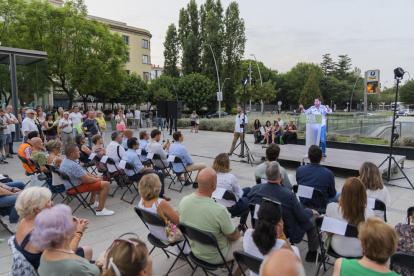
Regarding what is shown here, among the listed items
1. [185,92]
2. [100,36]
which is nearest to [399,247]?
[100,36]

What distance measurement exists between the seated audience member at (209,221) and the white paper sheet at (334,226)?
0.84m

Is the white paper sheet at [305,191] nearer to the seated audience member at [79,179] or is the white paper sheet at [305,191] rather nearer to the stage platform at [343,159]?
the seated audience member at [79,179]

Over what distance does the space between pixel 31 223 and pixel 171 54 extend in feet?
159

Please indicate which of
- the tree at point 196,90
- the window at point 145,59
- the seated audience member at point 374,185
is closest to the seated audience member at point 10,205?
the seated audience member at point 374,185

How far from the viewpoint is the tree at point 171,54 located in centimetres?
4781

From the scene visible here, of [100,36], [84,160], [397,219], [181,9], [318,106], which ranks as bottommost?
[397,219]

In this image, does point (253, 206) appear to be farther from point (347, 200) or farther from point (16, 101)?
point (16, 101)

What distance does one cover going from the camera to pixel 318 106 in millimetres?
8086

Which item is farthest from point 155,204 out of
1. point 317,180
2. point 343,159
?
point 343,159

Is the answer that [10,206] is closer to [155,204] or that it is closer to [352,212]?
[155,204]

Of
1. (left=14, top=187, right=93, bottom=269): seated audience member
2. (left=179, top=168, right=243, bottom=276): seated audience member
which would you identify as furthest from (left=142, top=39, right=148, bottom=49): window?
(left=179, top=168, right=243, bottom=276): seated audience member

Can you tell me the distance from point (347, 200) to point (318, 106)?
603 centimetres

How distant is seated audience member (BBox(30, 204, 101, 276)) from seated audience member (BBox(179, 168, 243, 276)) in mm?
952

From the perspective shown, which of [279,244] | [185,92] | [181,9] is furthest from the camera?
[181,9]
